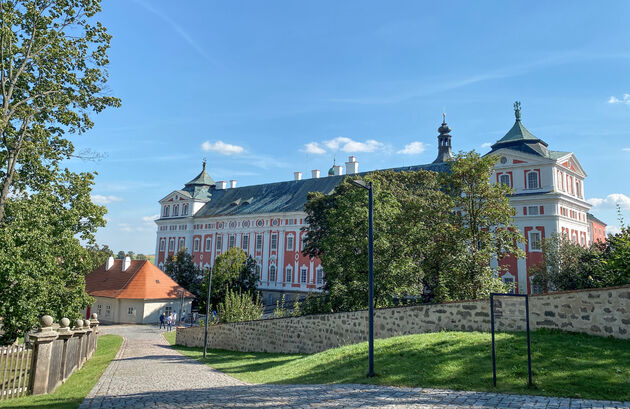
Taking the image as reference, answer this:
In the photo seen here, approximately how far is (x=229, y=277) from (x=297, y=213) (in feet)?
49.8

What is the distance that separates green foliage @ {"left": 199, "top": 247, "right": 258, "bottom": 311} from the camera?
149ft

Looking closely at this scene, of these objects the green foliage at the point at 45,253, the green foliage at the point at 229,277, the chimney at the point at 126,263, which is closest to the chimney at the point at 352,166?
the green foliage at the point at 229,277

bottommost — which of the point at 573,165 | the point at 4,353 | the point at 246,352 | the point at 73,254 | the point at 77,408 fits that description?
the point at 246,352

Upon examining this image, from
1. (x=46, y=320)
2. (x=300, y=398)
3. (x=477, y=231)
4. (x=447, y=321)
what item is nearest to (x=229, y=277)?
(x=477, y=231)

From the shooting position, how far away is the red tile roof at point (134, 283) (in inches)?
1754

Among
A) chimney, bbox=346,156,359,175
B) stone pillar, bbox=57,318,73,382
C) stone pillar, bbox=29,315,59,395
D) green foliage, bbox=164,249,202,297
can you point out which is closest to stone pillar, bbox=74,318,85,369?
stone pillar, bbox=57,318,73,382

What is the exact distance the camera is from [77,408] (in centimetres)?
838

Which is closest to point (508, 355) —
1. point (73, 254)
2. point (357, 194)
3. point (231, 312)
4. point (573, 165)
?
point (357, 194)

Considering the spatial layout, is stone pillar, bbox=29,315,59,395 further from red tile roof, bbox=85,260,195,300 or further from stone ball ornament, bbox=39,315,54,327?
red tile roof, bbox=85,260,195,300

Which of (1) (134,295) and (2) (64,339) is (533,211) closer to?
(2) (64,339)

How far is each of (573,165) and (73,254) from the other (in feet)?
142

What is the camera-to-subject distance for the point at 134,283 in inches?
1794

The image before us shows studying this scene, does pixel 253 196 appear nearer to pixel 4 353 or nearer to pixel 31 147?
pixel 31 147

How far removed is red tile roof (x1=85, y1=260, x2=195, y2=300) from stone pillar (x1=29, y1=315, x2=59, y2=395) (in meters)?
35.2
